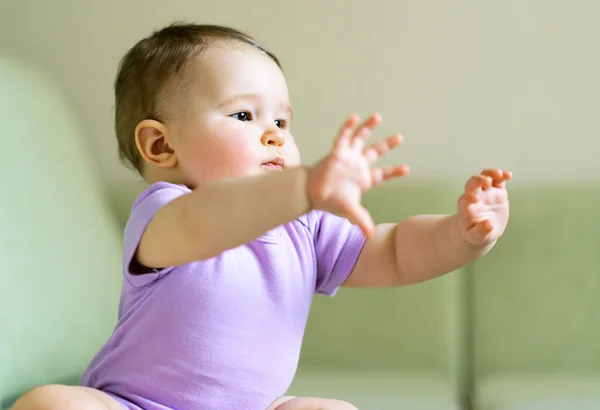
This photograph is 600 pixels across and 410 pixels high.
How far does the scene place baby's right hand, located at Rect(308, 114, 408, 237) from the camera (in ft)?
1.97

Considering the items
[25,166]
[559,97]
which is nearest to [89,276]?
[25,166]

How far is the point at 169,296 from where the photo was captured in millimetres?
830

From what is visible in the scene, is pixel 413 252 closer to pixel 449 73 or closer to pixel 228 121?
pixel 228 121

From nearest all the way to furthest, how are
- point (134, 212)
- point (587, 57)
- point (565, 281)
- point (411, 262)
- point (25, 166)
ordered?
point (134, 212), point (411, 262), point (25, 166), point (565, 281), point (587, 57)

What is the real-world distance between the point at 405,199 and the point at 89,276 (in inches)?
22.0

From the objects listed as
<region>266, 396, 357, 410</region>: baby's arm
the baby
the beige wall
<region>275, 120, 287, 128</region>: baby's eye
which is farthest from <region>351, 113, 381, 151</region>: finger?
the beige wall

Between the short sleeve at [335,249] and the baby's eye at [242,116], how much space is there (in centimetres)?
19

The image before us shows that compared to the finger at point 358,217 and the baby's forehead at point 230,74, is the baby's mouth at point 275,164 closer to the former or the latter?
the baby's forehead at point 230,74

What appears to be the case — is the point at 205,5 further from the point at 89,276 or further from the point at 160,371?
the point at 160,371

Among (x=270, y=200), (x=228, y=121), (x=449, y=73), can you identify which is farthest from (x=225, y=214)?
(x=449, y=73)

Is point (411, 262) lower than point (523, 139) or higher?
lower

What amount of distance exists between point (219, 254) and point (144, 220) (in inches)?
3.3

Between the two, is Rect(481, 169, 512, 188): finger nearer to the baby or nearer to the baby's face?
the baby

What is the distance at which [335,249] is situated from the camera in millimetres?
961
